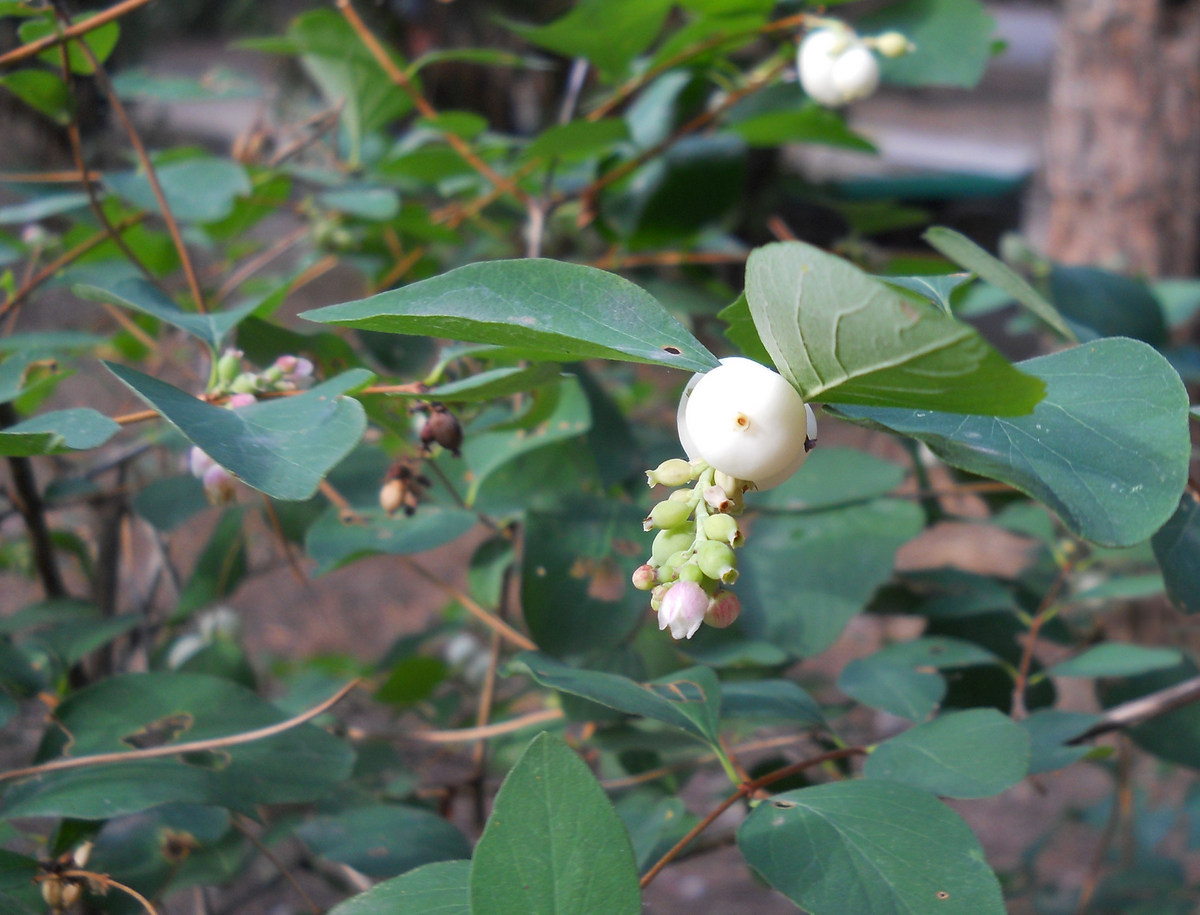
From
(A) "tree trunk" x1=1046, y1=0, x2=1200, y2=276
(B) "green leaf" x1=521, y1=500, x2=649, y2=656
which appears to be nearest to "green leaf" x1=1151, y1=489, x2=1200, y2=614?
(B) "green leaf" x1=521, y1=500, x2=649, y2=656

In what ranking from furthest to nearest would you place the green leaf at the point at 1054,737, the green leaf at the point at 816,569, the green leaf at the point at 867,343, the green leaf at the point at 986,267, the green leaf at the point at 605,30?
1. the green leaf at the point at 605,30
2. the green leaf at the point at 816,569
3. the green leaf at the point at 1054,737
4. the green leaf at the point at 986,267
5. the green leaf at the point at 867,343

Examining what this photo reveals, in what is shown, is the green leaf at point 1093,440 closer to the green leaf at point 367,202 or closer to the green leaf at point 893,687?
the green leaf at point 893,687

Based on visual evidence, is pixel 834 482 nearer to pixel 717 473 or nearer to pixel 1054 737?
pixel 1054 737

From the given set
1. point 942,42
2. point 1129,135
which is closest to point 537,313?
point 942,42

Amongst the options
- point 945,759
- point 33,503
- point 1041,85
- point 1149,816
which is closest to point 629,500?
point 945,759

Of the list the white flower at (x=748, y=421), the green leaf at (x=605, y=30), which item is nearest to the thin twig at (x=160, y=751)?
the white flower at (x=748, y=421)

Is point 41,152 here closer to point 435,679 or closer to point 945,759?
point 435,679

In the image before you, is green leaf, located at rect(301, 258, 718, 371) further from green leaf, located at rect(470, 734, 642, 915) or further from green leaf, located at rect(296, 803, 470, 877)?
green leaf, located at rect(296, 803, 470, 877)
